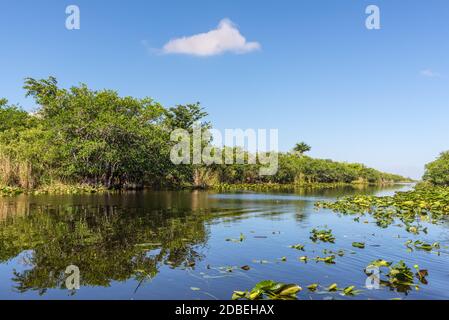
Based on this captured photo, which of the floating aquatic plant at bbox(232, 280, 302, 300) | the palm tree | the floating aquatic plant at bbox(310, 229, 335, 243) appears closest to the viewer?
the floating aquatic plant at bbox(232, 280, 302, 300)

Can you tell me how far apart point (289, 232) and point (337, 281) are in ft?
19.7

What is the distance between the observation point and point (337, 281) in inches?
306

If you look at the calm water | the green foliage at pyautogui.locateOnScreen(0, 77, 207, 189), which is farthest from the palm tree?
the calm water

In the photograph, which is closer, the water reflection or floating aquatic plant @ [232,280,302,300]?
floating aquatic plant @ [232,280,302,300]

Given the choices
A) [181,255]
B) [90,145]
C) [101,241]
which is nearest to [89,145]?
[90,145]

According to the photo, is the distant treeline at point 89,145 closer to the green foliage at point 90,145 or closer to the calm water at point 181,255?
the green foliage at point 90,145

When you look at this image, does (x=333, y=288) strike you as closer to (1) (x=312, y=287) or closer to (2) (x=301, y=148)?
(1) (x=312, y=287)

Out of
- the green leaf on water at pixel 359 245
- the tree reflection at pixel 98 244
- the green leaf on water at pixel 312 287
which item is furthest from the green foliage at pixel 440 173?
the green leaf on water at pixel 312 287

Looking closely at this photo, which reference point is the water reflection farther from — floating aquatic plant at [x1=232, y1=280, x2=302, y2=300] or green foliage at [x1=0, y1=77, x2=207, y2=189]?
green foliage at [x1=0, y1=77, x2=207, y2=189]

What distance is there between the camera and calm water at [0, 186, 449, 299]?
23.4 ft

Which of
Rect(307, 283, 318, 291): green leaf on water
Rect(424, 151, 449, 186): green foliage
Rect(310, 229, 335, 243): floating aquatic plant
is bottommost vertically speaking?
Rect(307, 283, 318, 291): green leaf on water

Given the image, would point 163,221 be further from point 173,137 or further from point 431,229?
point 173,137

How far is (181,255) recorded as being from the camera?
984cm
